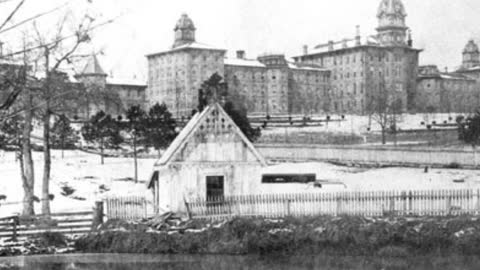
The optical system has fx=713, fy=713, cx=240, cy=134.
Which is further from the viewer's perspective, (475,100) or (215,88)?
(475,100)

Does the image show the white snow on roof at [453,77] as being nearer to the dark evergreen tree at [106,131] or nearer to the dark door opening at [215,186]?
the dark evergreen tree at [106,131]

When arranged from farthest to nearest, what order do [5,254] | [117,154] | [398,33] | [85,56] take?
[398,33], [117,154], [85,56], [5,254]

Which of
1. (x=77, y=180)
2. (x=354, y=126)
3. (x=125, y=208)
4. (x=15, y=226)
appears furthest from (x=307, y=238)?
A: (x=354, y=126)

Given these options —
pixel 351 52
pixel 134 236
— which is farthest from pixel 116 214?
pixel 351 52

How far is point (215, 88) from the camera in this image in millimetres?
28328

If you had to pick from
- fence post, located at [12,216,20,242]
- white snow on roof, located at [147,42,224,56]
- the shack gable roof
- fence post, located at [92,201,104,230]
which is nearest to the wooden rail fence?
fence post, located at [12,216,20,242]

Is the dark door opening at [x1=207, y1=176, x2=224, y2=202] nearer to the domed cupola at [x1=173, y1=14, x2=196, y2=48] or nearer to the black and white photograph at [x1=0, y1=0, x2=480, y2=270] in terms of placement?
the black and white photograph at [x1=0, y1=0, x2=480, y2=270]

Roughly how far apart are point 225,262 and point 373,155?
3401 cm

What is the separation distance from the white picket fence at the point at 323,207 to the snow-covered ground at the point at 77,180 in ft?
27.8

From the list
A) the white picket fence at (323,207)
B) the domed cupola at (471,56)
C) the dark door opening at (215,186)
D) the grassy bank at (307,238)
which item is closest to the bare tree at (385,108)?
the domed cupola at (471,56)

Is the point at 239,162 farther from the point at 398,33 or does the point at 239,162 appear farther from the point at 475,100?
the point at 398,33

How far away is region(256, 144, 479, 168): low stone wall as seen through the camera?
5050 centimetres

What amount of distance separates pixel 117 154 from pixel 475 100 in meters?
69.7

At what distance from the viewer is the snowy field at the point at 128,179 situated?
134 ft
